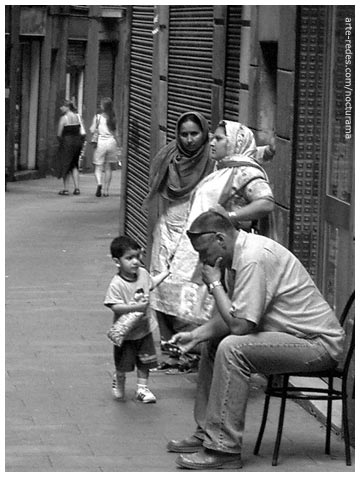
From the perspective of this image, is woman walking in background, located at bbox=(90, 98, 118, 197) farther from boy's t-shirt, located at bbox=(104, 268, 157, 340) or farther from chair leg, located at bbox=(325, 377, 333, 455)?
chair leg, located at bbox=(325, 377, 333, 455)

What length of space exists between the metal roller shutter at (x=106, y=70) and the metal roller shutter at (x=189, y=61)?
23047 millimetres

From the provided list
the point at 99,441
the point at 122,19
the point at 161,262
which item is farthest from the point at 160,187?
the point at 122,19

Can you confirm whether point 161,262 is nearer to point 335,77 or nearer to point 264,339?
point 335,77

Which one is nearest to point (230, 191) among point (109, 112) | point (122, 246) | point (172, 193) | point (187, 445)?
point (122, 246)

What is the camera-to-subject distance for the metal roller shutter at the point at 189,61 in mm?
12913

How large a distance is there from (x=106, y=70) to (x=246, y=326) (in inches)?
1253

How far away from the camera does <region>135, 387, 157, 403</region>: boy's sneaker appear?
8.87 metres

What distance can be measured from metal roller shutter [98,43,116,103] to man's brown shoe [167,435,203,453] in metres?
30.6

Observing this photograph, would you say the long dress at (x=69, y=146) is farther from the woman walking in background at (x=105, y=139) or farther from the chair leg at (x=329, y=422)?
the chair leg at (x=329, y=422)

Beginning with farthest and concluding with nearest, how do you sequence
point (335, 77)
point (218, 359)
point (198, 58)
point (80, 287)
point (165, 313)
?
point (80, 287)
point (198, 58)
point (165, 313)
point (335, 77)
point (218, 359)

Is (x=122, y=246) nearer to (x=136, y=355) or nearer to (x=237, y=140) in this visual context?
(x=136, y=355)

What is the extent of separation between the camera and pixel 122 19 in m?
36.8

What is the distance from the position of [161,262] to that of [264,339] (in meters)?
3.19

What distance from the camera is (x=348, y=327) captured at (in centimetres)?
775
